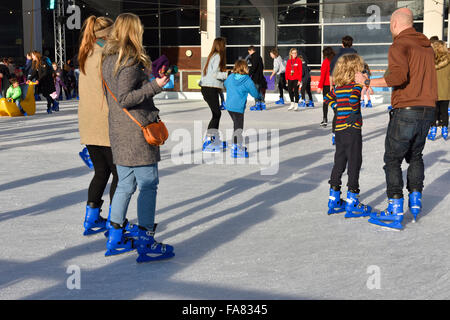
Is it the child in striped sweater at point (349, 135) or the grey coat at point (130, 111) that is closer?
the grey coat at point (130, 111)

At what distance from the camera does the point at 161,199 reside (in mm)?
6551

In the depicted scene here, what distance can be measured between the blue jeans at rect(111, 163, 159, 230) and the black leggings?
393 mm

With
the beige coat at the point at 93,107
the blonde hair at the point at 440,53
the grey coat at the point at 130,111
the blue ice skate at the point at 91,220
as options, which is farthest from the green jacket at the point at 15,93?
the grey coat at the point at 130,111

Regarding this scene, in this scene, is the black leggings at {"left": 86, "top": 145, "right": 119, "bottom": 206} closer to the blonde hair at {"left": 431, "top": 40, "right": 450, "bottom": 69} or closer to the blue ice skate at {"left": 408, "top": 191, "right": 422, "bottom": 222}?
the blue ice skate at {"left": 408, "top": 191, "right": 422, "bottom": 222}

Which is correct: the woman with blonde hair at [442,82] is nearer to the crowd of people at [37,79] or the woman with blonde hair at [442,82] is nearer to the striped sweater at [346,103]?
the striped sweater at [346,103]

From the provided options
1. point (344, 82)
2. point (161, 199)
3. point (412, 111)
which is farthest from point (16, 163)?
point (412, 111)

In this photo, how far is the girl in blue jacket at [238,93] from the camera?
29.8 ft

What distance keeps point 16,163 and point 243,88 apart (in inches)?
127

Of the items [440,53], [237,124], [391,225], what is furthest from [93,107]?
[440,53]

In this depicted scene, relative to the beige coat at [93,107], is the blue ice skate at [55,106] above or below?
below

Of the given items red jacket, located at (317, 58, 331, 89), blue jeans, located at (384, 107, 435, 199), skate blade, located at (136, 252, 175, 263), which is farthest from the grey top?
A: skate blade, located at (136, 252, 175, 263)

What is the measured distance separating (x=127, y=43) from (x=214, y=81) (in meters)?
5.52

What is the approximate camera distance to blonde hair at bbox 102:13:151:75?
4262 millimetres

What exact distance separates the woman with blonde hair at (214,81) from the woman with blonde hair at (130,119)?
17.4 ft
